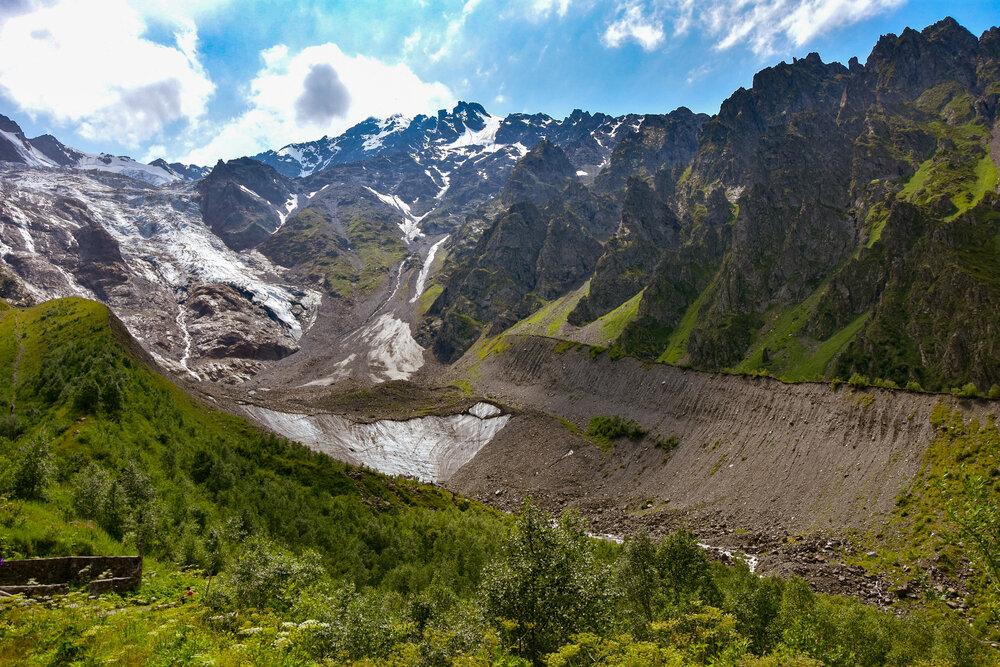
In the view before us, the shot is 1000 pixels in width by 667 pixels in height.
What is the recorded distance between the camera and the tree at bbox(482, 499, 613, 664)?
69.6 ft

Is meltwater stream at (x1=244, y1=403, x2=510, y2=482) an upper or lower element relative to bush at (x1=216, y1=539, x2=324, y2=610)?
lower

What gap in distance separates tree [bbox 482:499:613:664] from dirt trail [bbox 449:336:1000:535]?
6990 centimetres

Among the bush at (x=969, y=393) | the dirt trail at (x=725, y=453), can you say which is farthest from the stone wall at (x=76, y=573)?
the bush at (x=969, y=393)

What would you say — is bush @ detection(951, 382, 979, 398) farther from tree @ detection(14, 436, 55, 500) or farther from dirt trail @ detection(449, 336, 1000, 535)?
tree @ detection(14, 436, 55, 500)

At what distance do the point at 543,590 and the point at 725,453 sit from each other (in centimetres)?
9467

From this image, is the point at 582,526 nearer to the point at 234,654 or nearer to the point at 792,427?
the point at 234,654

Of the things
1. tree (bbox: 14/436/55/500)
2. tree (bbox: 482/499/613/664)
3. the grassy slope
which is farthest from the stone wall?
tree (bbox: 482/499/613/664)

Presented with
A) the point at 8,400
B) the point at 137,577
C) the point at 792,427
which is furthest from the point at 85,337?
the point at 792,427

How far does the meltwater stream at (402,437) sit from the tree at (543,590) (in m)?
126

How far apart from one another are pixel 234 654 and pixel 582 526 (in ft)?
58.7

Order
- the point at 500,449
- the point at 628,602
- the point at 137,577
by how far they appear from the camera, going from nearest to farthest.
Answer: the point at 137,577, the point at 628,602, the point at 500,449

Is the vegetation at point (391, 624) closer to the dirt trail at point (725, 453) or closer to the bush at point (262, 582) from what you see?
the bush at point (262, 582)

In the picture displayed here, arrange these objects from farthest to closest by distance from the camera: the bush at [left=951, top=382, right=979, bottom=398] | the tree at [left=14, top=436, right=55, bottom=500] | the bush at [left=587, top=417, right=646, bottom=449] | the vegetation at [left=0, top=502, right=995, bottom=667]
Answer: the bush at [left=587, top=417, right=646, bottom=449]
the bush at [left=951, top=382, right=979, bottom=398]
the tree at [left=14, top=436, right=55, bottom=500]
the vegetation at [left=0, top=502, right=995, bottom=667]

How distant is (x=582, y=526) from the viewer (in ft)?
90.0
